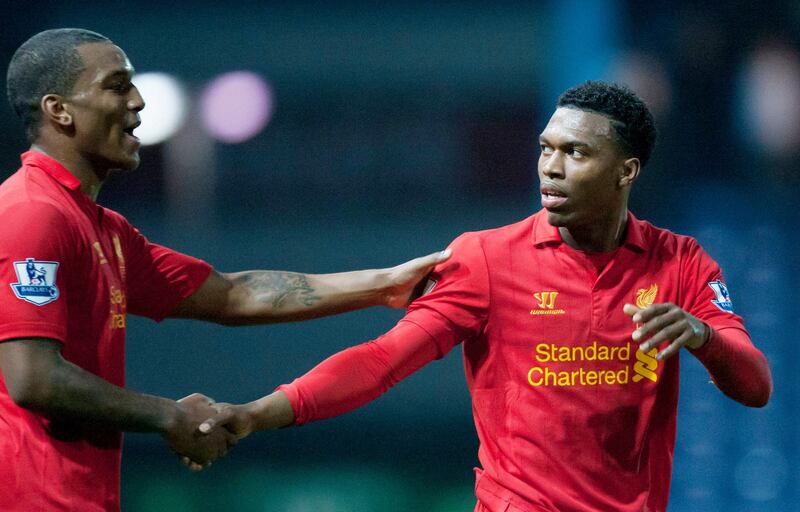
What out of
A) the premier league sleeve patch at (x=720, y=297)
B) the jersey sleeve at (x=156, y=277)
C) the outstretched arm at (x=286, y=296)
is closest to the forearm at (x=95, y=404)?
the jersey sleeve at (x=156, y=277)

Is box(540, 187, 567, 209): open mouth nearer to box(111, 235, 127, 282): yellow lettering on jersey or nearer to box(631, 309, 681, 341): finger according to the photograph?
box(631, 309, 681, 341): finger

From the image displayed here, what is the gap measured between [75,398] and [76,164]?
70 centimetres

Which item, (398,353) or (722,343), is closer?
(722,343)

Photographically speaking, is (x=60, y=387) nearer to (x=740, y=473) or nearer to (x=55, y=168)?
(x=55, y=168)

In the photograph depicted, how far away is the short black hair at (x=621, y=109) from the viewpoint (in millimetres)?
3301

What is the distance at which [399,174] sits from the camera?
24.2 ft

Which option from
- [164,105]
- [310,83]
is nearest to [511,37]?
[310,83]

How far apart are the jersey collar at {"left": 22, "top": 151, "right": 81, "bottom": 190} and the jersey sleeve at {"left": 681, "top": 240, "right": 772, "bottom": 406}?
1.76 metres

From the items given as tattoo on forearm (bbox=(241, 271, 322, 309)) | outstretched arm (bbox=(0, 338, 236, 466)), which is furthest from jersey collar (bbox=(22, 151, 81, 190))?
tattoo on forearm (bbox=(241, 271, 322, 309))

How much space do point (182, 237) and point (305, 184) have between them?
0.87 m

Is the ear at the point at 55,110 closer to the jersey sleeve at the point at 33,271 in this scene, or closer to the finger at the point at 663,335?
the jersey sleeve at the point at 33,271

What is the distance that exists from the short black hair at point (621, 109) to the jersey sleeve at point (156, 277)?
131cm

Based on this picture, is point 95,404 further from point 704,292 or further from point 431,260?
point 704,292

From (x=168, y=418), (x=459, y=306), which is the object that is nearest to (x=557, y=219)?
(x=459, y=306)
